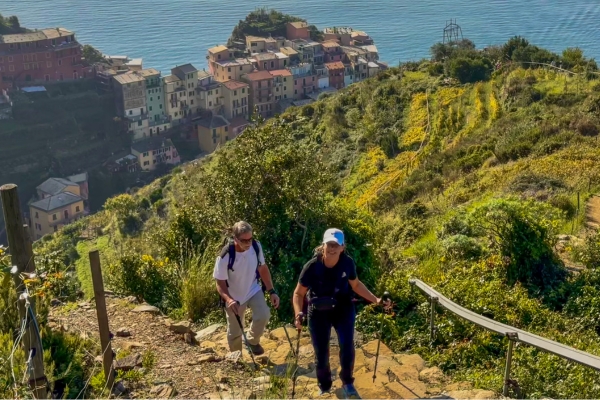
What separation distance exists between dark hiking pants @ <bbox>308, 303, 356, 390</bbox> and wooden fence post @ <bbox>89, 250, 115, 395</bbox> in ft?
4.30

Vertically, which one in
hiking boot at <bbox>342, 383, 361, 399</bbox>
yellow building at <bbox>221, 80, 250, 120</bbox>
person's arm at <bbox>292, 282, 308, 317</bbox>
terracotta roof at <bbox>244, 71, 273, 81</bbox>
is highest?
person's arm at <bbox>292, 282, 308, 317</bbox>

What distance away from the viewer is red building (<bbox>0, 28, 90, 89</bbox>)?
57.5 meters

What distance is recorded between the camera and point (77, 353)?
4.79 meters

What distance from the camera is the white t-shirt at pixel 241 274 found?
4668mm

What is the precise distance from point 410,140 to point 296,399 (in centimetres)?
1841

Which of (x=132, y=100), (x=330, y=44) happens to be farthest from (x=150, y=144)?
(x=330, y=44)

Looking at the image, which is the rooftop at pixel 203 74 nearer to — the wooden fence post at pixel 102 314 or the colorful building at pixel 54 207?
the colorful building at pixel 54 207

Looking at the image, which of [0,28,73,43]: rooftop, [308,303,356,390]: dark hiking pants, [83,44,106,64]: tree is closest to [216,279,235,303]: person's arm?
[308,303,356,390]: dark hiking pants

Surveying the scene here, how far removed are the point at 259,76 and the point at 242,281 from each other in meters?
54.5

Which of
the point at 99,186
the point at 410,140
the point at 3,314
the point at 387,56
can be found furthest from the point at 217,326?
the point at 387,56

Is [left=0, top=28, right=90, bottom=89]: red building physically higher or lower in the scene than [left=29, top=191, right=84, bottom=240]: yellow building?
higher

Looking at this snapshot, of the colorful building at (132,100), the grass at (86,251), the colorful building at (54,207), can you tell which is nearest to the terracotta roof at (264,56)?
the colorful building at (132,100)

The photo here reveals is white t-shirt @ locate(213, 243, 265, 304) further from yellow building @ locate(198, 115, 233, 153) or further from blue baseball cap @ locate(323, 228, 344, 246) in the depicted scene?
yellow building @ locate(198, 115, 233, 153)

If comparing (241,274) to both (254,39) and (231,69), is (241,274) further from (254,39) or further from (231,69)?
(254,39)
